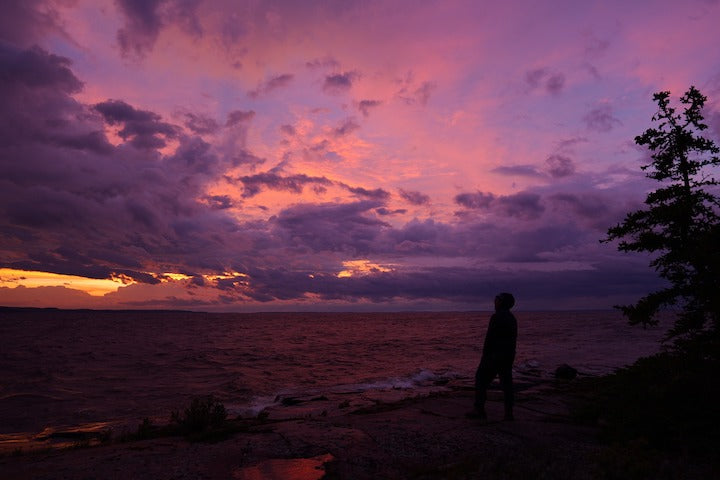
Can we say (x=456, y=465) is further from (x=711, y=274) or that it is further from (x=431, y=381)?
(x=431, y=381)

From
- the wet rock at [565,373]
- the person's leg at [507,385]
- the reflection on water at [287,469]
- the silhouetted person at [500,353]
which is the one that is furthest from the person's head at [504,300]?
the wet rock at [565,373]

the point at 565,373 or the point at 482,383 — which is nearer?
the point at 482,383

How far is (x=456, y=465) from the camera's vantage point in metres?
6.67

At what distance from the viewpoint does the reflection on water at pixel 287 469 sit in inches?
253

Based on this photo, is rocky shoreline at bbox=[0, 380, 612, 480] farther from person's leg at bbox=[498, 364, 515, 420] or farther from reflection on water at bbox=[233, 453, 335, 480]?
person's leg at bbox=[498, 364, 515, 420]

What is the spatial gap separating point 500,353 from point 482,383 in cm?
81

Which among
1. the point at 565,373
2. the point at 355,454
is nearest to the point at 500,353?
the point at 355,454

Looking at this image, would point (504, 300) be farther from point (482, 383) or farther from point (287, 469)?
point (287, 469)

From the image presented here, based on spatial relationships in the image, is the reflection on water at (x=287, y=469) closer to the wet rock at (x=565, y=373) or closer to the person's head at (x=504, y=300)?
the person's head at (x=504, y=300)

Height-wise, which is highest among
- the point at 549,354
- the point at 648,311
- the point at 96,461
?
the point at 648,311

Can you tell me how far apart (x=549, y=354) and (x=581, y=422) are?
22.8 m

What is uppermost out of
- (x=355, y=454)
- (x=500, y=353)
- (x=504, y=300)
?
(x=504, y=300)

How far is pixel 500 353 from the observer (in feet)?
30.9

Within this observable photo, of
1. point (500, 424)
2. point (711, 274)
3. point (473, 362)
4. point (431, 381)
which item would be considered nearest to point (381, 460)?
point (500, 424)
